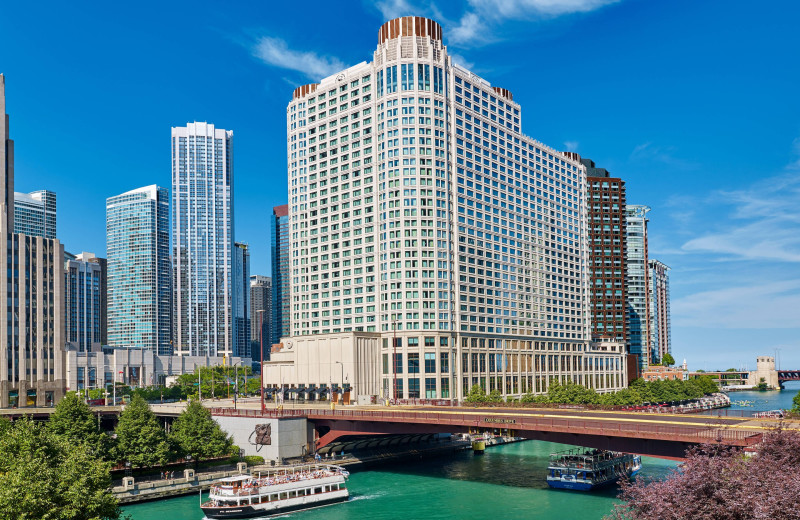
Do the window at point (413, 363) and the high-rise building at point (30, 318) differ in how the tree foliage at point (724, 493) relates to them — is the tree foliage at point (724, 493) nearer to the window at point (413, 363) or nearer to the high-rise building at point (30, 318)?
the window at point (413, 363)

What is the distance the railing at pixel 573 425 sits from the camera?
67938 millimetres

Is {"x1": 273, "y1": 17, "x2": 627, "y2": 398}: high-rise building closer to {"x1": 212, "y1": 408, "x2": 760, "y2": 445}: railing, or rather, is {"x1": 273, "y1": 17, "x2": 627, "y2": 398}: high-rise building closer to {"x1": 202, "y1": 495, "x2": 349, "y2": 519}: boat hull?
{"x1": 212, "y1": 408, "x2": 760, "y2": 445}: railing

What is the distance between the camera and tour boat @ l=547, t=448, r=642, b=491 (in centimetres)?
9331

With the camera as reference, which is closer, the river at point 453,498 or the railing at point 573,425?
the railing at point 573,425

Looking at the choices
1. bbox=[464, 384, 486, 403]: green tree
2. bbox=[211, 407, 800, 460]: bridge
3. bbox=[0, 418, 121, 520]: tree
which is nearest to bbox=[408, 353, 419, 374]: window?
bbox=[464, 384, 486, 403]: green tree

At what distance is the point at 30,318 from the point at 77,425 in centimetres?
8002

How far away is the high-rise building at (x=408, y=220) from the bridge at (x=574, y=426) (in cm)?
5532

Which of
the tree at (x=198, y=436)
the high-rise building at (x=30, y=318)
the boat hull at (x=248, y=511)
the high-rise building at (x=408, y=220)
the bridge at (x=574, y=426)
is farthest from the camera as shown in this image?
the high-rise building at (x=408, y=220)

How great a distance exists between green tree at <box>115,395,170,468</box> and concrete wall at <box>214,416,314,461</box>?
1238 cm

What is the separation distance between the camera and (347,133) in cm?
18488

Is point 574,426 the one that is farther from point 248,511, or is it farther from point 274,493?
point 248,511

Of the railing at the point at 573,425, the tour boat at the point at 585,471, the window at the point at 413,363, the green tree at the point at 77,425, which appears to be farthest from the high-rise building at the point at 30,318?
the tour boat at the point at 585,471

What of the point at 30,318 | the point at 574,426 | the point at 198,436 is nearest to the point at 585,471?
the point at 574,426

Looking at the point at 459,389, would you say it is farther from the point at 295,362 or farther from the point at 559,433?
the point at 559,433
